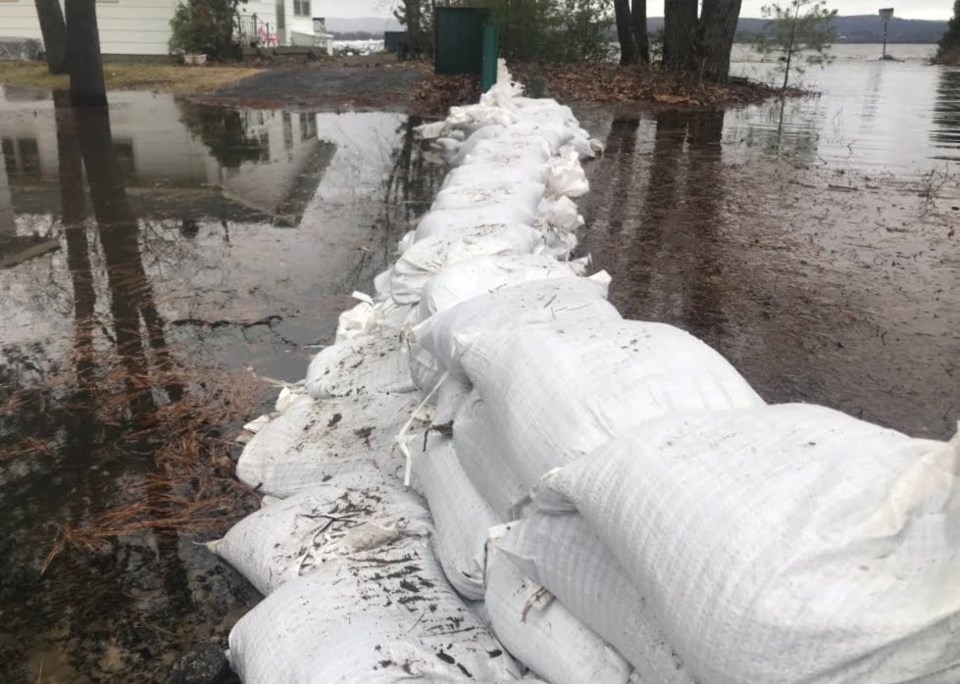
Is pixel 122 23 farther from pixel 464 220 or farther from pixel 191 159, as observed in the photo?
pixel 464 220

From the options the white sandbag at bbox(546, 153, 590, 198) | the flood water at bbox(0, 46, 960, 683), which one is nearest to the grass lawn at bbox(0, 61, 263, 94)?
the flood water at bbox(0, 46, 960, 683)

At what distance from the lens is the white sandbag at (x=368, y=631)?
137 cm

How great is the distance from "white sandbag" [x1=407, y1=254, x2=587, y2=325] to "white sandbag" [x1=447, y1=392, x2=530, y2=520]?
0.54 metres

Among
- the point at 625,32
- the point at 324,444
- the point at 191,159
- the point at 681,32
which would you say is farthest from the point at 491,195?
the point at 625,32

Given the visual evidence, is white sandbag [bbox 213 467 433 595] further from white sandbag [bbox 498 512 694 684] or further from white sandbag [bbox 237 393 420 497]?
white sandbag [bbox 498 512 694 684]

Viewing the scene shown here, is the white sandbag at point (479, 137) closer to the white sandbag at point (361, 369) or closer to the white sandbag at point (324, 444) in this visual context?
the white sandbag at point (361, 369)

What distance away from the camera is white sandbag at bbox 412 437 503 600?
165cm

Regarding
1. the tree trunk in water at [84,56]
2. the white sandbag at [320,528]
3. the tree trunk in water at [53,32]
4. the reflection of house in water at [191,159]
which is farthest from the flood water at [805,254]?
the tree trunk in water at [53,32]

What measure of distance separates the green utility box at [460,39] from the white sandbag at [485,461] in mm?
11626

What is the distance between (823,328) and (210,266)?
306 cm

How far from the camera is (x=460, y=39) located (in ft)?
42.6

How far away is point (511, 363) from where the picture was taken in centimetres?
171

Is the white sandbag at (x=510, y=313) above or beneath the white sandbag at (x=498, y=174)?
beneath

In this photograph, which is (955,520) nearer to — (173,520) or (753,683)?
Answer: (753,683)
